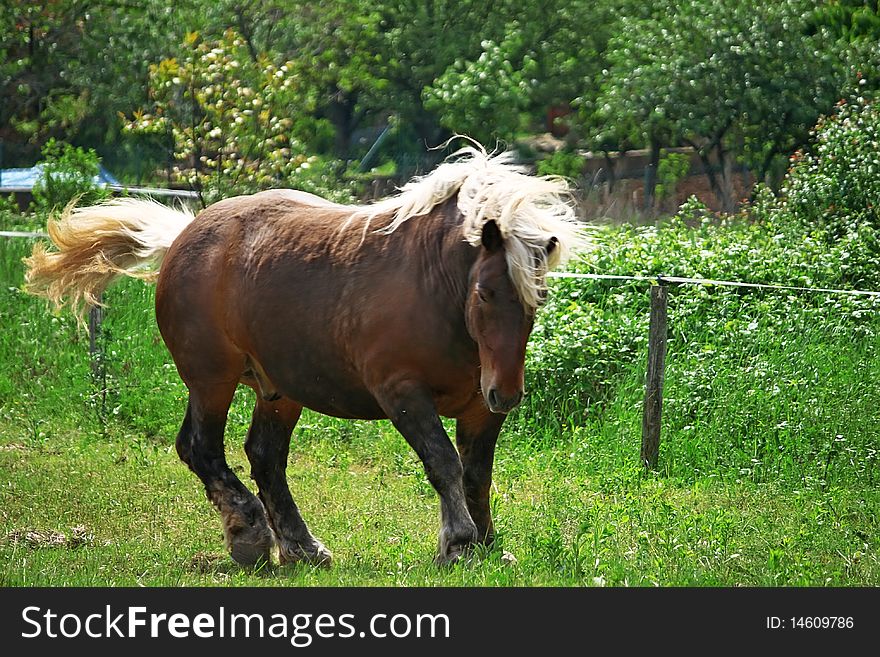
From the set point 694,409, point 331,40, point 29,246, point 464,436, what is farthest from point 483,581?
point 331,40

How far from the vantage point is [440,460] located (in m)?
5.59

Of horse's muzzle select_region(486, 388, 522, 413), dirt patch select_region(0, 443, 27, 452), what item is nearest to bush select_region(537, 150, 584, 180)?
dirt patch select_region(0, 443, 27, 452)

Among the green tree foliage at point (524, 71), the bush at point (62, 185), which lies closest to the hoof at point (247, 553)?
the bush at point (62, 185)

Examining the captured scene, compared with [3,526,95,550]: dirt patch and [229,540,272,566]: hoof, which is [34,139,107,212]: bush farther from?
[229,540,272,566]: hoof

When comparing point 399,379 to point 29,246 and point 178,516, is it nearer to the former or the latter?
point 178,516

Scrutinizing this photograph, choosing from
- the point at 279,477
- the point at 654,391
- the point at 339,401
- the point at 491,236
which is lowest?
the point at 279,477

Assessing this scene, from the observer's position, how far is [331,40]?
33031mm

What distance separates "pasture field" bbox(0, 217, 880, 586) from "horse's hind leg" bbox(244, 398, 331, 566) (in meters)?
0.24

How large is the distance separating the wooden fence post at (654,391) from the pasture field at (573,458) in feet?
0.46

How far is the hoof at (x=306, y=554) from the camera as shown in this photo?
246 inches

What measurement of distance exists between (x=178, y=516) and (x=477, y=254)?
119 inches

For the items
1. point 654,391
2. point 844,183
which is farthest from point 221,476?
point 844,183

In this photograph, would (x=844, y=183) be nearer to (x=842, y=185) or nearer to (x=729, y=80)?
(x=842, y=185)

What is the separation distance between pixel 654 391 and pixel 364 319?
10.9ft
